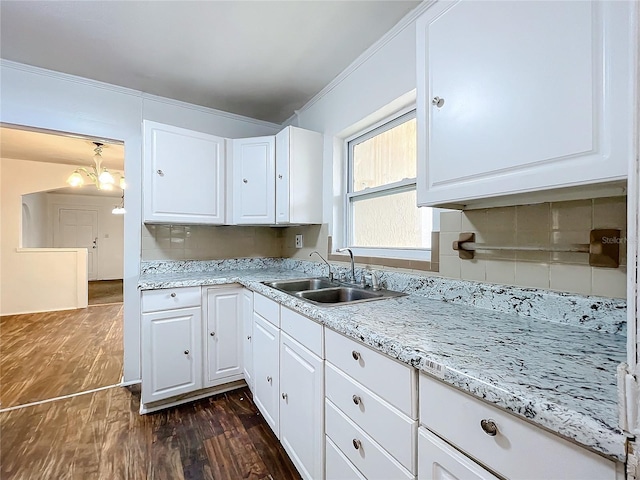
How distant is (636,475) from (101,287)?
880cm

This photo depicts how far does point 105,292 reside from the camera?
251 inches

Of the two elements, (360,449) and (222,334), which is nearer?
(360,449)

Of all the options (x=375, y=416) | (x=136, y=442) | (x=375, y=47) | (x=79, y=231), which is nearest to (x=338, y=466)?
(x=375, y=416)

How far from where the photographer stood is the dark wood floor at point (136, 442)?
1.46 meters

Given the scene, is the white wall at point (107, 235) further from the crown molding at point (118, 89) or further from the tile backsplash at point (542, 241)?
the tile backsplash at point (542, 241)

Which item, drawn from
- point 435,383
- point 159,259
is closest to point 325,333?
point 435,383

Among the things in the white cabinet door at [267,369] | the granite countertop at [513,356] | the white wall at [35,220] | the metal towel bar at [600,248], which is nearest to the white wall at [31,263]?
the white wall at [35,220]

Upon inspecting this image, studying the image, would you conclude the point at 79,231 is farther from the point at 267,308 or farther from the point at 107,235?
the point at 267,308

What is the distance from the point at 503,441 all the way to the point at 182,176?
2379mm

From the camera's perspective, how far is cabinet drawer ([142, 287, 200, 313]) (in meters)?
1.94

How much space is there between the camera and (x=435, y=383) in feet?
2.41

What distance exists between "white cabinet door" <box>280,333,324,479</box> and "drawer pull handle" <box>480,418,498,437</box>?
687 millimetres

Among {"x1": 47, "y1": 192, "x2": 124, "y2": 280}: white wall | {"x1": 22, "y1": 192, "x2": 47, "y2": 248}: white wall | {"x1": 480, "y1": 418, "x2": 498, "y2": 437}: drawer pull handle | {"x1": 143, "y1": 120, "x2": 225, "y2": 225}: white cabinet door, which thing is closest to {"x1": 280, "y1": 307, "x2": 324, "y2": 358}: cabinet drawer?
{"x1": 480, "y1": 418, "x2": 498, "y2": 437}: drawer pull handle

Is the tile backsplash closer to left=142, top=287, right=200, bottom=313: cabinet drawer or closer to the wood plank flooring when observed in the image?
left=142, top=287, right=200, bottom=313: cabinet drawer
